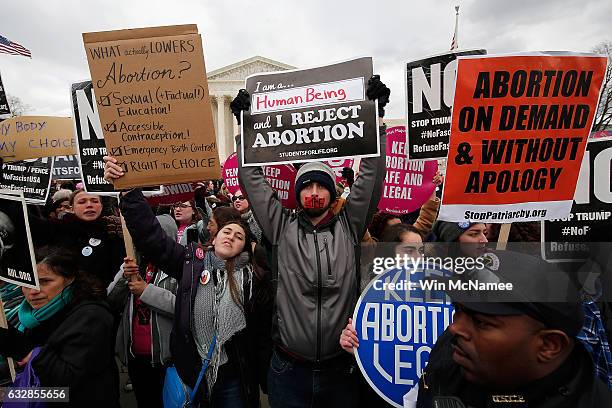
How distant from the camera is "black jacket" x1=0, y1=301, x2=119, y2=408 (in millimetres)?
1806

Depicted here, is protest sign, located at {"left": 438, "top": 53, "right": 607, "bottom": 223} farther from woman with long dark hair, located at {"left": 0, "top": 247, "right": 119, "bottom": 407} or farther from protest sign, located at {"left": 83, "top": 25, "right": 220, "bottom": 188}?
woman with long dark hair, located at {"left": 0, "top": 247, "right": 119, "bottom": 407}

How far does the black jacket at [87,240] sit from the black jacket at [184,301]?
1.07m

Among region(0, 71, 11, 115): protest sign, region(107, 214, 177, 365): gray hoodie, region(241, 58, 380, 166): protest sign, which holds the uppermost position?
region(0, 71, 11, 115): protest sign

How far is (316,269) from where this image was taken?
2.03 m

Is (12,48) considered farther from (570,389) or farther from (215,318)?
(570,389)

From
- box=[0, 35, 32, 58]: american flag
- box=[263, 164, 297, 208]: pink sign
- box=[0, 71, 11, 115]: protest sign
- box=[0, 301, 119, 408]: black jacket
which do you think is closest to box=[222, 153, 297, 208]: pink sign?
box=[263, 164, 297, 208]: pink sign

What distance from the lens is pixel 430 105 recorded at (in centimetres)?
294

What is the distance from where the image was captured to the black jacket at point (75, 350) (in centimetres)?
181

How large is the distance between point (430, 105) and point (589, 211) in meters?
1.29

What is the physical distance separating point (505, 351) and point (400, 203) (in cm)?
316

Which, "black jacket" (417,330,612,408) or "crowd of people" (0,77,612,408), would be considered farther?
"crowd of people" (0,77,612,408)

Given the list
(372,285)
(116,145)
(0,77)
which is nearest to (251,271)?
(372,285)

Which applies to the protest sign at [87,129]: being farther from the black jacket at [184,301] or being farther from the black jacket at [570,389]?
the black jacket at [570,389]

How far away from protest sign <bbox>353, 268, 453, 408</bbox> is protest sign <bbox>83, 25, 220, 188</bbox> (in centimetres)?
122
